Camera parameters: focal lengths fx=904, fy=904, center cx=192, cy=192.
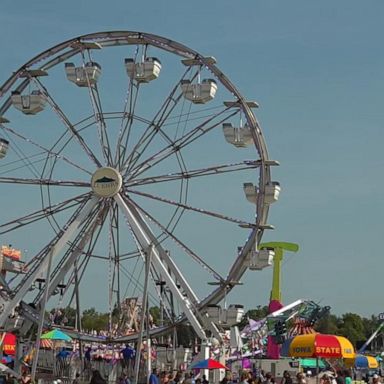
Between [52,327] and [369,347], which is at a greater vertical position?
[369,347]

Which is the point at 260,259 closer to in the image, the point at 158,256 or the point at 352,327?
the point at 158,256

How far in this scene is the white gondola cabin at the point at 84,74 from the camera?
32938 mm

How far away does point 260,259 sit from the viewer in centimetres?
3014

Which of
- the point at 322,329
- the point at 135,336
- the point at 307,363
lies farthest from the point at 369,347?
the point at 135,336

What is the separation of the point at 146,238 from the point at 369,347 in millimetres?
67831

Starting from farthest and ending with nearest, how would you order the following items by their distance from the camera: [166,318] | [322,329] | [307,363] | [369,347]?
[322,329] < [369,347] < [307,363] < [166,318]

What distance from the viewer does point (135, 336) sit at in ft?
104

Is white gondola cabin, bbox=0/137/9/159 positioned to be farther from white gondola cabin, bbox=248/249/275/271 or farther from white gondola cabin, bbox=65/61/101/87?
white gondola cabin, bbox=248/249/275/271

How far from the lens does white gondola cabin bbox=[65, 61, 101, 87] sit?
3294 cm

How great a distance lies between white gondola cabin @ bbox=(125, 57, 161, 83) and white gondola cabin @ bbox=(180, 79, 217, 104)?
3.64 feet

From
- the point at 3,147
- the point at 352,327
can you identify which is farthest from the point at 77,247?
the point at 352,327

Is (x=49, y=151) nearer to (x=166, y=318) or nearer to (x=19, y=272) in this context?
(x=19, y=272)

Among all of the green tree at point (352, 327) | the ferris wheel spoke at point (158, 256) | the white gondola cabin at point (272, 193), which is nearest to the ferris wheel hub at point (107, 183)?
the ferris wheel spoke at point (158, 256)

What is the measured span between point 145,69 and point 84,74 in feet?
7.54
